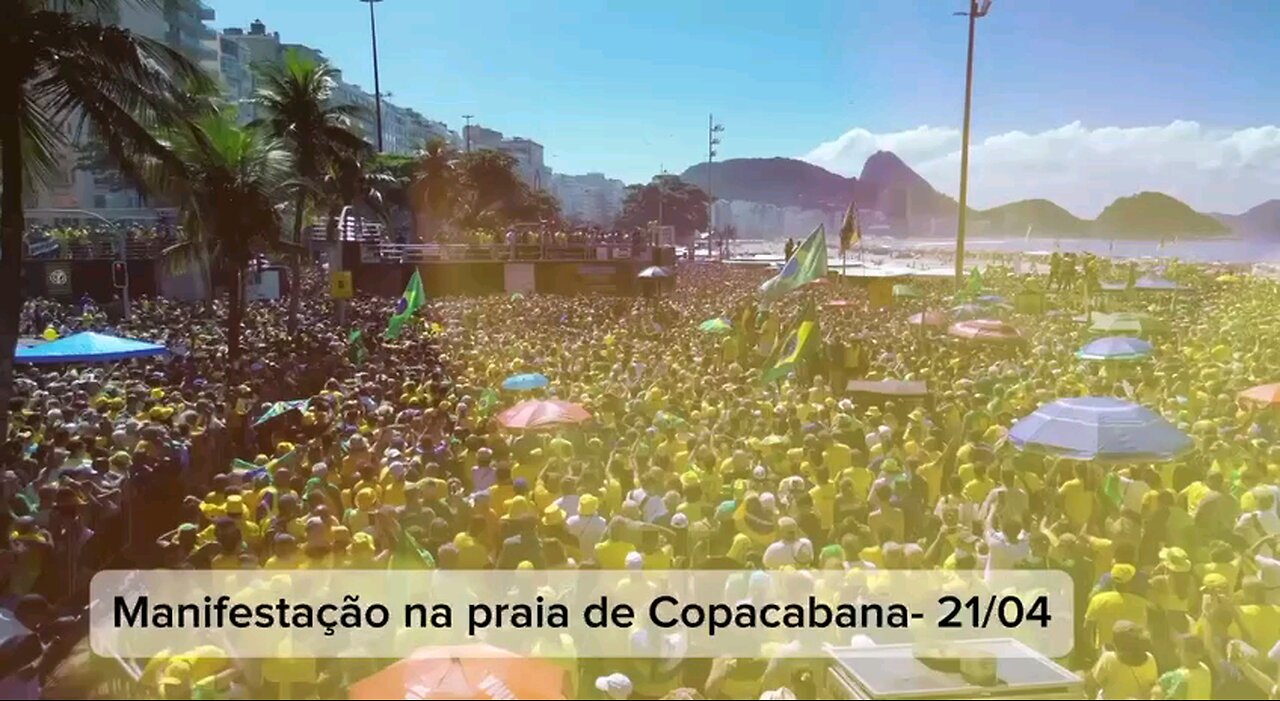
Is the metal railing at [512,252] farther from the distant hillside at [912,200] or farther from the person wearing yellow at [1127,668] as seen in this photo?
the distant hillside at [912,200]

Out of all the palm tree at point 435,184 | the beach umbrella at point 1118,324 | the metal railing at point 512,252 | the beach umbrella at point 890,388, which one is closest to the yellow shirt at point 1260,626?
the beach umbrella at point 890,388

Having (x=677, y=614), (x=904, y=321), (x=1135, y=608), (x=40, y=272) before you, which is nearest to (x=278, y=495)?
(x=677, y=614)

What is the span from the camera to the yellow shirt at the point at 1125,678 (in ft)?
16.6

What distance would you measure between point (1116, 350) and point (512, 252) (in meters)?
24.2

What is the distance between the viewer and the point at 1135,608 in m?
5.93

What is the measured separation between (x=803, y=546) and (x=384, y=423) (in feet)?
19.0

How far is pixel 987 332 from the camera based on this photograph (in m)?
15.9

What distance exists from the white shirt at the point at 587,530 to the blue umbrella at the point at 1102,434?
3.65 m

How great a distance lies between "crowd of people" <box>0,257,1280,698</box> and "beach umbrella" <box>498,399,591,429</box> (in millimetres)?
172

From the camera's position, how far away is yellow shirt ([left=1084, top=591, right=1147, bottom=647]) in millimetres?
5910

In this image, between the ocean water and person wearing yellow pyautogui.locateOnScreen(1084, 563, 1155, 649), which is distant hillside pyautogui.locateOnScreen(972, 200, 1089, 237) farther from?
person wearing yellow pyautogui.locateOnScreen(1084, 563, 1155, 649)

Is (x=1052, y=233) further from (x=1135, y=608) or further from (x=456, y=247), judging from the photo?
(x=1135, y=608)
